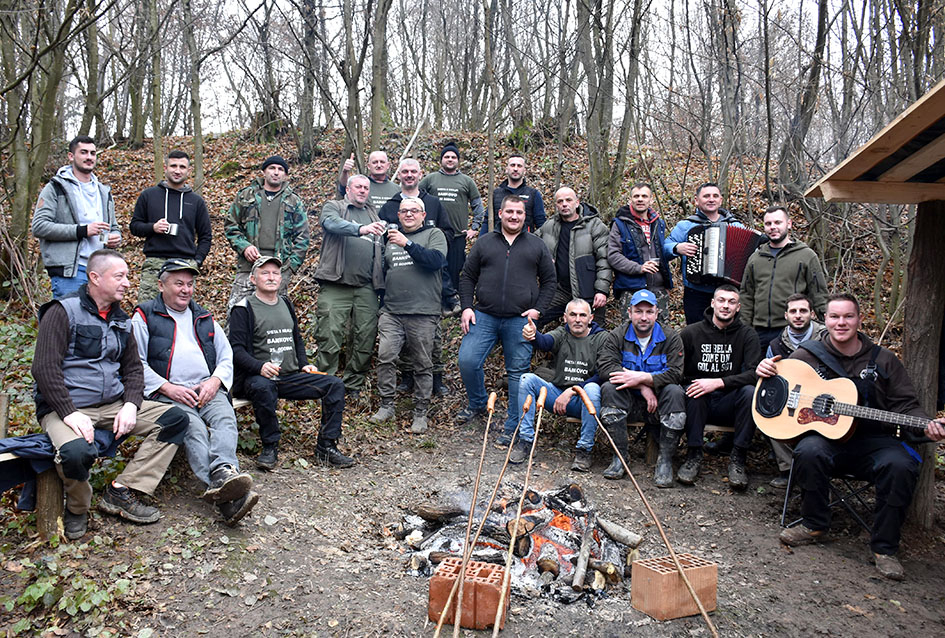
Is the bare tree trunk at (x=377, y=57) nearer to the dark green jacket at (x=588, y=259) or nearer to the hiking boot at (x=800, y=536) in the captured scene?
the dark green jacket at (x=588, y=259)

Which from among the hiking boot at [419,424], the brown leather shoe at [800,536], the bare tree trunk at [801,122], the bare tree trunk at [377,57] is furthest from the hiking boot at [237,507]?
the bare tree trunk at [801,122]

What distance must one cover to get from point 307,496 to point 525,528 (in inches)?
68.6

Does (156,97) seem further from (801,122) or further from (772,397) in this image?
(772,397)

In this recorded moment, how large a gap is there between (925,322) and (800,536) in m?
1.87

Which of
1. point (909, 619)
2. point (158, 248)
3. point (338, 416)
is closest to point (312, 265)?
point (158, 248)

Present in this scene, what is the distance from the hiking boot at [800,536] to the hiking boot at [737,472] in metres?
0.84

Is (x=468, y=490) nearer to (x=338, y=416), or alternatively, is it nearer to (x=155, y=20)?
(x=338, y=416)

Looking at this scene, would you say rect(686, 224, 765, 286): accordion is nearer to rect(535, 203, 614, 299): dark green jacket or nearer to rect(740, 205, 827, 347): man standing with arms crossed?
rect(740, 205, 827, 347): man standing with arms crossed

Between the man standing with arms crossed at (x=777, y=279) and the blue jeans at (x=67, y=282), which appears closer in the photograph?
the blue jeans at (x=67, y=282)

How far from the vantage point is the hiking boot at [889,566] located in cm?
425

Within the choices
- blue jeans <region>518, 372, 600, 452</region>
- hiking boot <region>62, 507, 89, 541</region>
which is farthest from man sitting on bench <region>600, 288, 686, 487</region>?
hiking boot <region>62, 507, 89, 541</region>

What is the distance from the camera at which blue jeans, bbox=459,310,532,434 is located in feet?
21.7

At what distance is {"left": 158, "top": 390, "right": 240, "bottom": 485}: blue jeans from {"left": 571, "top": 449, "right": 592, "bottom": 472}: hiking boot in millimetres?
2992

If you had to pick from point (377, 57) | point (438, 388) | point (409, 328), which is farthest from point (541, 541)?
point (377, 57)
